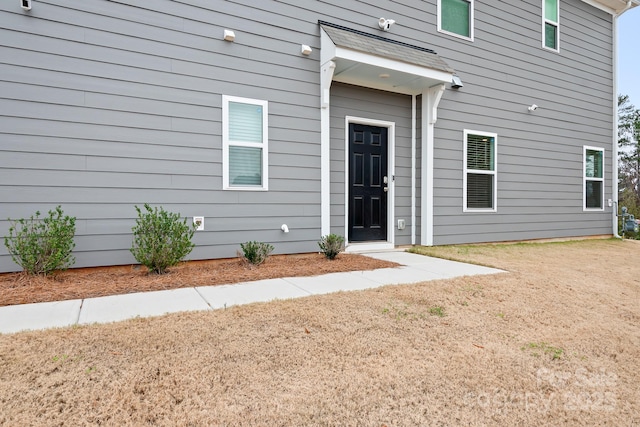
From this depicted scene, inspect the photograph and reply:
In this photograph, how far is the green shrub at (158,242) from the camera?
378 centimetres

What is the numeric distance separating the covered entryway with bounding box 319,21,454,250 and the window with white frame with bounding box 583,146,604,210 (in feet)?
15.4

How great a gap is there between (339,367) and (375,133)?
183 inches

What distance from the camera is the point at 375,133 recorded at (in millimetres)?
6090

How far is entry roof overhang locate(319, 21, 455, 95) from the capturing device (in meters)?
4.95

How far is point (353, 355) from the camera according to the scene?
85.0 inches

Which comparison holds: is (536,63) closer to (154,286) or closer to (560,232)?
(560,232)

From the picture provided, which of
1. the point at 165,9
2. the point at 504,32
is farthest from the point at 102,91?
the point at 504,32

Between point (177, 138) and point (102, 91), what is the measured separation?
865mm

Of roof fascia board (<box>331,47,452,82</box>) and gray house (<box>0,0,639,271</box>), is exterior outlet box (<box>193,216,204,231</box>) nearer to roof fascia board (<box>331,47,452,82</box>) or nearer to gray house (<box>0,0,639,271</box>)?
gray house (<box>0,0,639,271</box>)

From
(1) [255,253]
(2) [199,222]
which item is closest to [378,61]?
(1) [255,253]

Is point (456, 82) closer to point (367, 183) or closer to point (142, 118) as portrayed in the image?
point (367, 183)

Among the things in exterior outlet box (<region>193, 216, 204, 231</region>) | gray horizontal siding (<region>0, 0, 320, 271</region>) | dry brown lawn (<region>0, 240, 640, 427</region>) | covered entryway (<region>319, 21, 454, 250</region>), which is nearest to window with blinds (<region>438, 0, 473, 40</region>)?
covered entryway (<region>319, 21, 454, 250</region>)

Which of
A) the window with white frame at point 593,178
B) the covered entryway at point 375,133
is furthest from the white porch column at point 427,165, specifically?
the window with white frame at point 593,178

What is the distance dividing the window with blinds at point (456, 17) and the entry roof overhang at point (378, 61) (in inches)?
32.8
